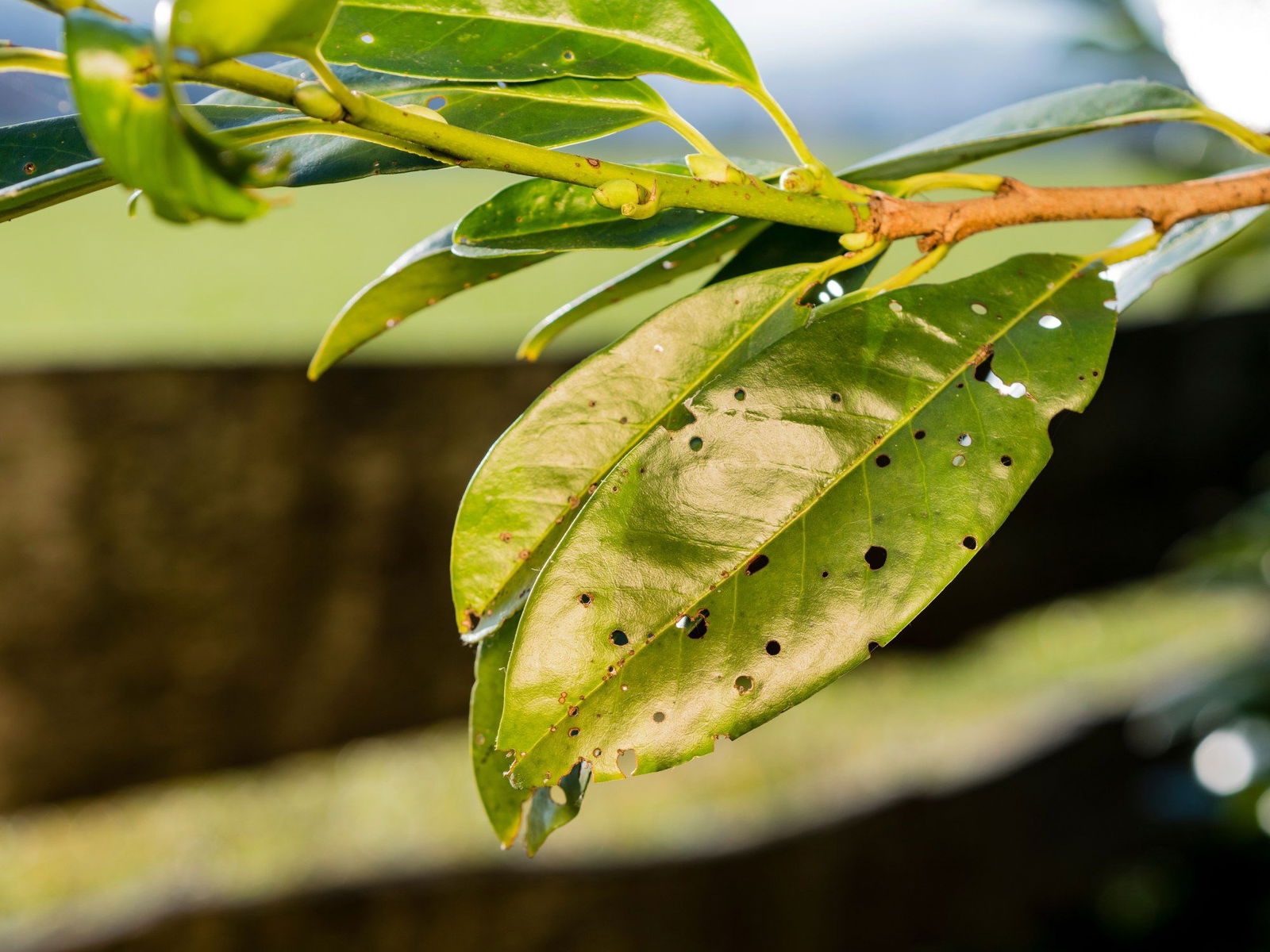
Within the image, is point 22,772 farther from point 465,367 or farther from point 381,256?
point 381,256

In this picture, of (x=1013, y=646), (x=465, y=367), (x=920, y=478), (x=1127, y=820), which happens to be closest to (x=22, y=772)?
(x=465, y=367)

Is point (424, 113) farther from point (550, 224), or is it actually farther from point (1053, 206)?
point (1053, 206)

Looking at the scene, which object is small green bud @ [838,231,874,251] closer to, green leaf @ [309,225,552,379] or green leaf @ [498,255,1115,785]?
green leaf @ [498,255,1115,785]

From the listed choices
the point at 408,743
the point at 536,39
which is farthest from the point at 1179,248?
the point at 408,743

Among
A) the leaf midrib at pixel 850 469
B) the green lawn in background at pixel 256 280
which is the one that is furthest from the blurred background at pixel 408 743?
the leaf midrib at pixel 850 469

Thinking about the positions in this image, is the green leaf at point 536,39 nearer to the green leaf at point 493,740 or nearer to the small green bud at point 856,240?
the small green bud at point 856,240
